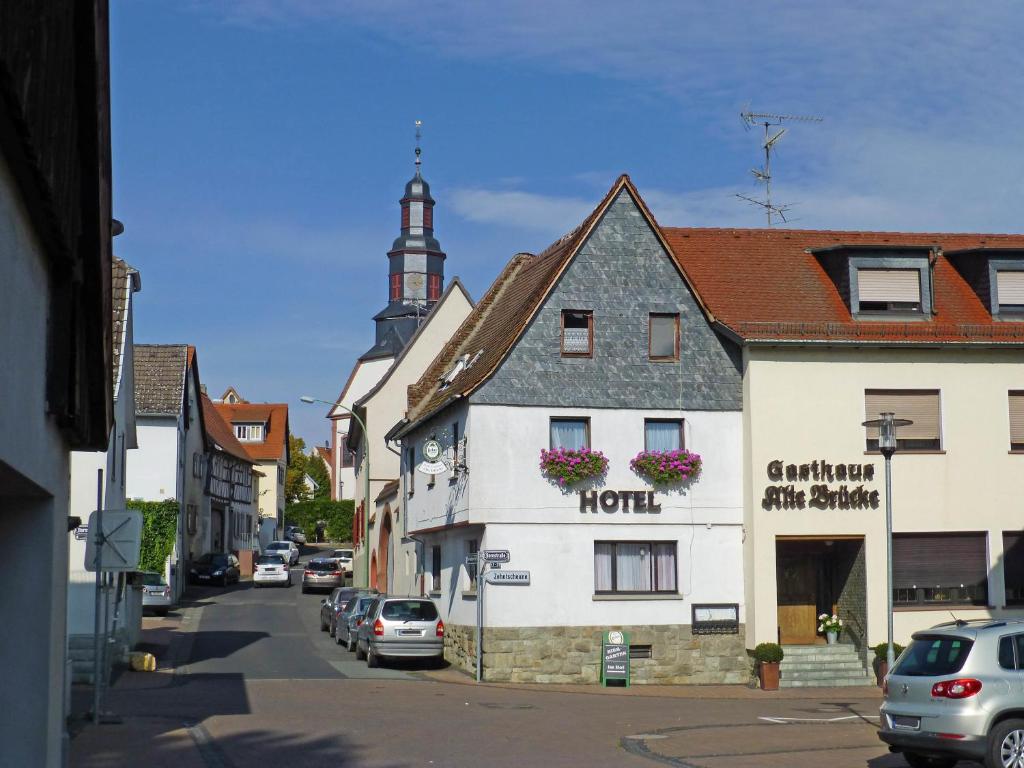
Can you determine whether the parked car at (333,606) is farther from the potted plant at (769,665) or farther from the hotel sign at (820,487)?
the hotel sign at (820,487)

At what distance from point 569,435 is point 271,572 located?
33.5m

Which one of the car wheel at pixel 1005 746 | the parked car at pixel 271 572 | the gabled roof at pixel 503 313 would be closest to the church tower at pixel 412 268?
the parked car at pixel 271 572

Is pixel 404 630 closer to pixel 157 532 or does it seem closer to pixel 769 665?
pixel 769 665

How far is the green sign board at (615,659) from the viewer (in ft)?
88.8

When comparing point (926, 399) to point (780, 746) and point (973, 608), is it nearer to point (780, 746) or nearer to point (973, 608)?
point (973, 608)

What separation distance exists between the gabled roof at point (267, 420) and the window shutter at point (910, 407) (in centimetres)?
6998

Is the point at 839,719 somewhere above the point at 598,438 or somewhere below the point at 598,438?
below

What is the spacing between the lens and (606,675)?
27.1 m

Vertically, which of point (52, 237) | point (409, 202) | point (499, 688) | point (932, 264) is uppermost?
point (409, 202)

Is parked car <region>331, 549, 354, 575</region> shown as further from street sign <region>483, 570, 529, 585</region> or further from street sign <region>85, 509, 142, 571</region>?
street sign <region>85, 509, 142, 571</region>

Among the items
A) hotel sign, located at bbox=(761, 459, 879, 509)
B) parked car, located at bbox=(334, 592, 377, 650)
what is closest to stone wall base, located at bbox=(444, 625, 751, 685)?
hotel sign, located at bbox=(761, 459, 879, 509)

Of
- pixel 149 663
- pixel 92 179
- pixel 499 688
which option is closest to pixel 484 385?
pixel 499 688

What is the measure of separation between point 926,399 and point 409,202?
9093cm

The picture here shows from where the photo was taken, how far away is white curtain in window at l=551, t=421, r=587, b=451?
28.2m
